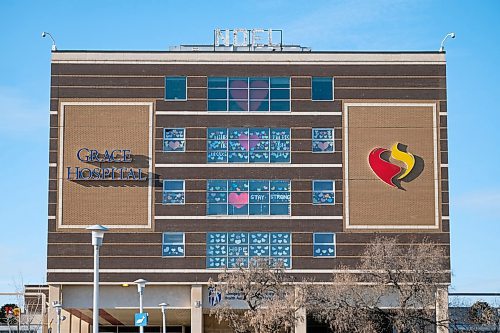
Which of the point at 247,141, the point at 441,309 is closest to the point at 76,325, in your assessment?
the point at 247,141

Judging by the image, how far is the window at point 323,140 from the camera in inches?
2751

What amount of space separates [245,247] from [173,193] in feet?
19.3

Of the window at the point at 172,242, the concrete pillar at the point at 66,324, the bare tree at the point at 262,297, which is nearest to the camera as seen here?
the bare tree at the point at 262,297

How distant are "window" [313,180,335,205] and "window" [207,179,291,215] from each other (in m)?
1.78

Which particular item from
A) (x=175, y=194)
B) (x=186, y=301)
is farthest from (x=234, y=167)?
(x=186, y=301)

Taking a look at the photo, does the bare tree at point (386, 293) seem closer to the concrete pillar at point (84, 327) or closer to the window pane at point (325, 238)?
the window pane at point (325, 238)

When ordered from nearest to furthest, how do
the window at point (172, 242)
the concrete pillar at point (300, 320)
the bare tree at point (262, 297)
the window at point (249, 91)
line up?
the bare tree at point (262, 297) < the concrete pillar at point (300, 320) < the window at point (172, 242) < the window at point (249, 91)

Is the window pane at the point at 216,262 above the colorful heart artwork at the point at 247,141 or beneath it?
beneath

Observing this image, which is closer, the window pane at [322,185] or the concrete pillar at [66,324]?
the window pane at [322,185]

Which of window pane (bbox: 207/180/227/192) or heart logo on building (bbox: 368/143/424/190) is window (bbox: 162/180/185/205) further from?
heart logo on building (bbox: 368/143/424/190)

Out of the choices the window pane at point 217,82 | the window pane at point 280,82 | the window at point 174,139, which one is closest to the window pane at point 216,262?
the window at point 174,139

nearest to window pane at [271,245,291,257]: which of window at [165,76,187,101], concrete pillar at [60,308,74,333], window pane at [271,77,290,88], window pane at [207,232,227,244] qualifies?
Answer: window pane at [207,232,227,244]

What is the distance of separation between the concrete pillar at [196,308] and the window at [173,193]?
18.5 ft

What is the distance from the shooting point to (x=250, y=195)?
69.4 m
